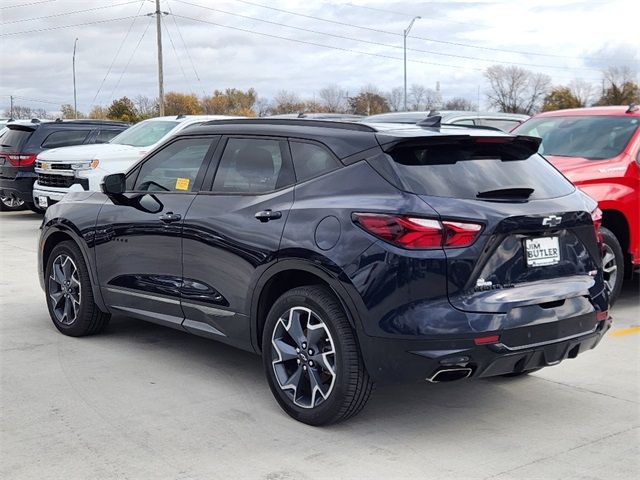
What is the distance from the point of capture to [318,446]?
4.46 metres

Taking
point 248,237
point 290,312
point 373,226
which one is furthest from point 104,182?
point 373,226

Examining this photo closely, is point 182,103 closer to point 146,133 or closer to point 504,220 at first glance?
point 146,133

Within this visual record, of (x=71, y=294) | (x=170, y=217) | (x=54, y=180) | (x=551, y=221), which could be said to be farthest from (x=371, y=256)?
(x=54, y=180)

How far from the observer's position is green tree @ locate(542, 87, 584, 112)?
66688 mm

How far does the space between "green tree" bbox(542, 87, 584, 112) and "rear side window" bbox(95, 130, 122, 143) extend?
53.8 meters

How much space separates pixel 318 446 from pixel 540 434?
127 cm

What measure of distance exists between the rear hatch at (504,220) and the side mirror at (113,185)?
2405mm

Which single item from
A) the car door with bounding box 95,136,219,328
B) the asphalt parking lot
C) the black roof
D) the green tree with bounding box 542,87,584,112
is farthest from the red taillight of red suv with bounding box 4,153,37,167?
the green tree with bounding box 542,87,584,112

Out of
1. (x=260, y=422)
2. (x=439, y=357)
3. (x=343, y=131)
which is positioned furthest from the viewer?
(x=343, y=131)

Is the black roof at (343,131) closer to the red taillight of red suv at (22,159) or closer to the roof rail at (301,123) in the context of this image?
the roof rail at (301,123)

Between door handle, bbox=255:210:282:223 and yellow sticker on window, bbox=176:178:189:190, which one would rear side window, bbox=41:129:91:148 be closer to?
yellow sticker on window, bbox=176:178:189:190

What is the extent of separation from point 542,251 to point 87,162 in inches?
414

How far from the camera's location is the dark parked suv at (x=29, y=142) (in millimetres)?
15594

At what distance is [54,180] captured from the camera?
14.0 meters
